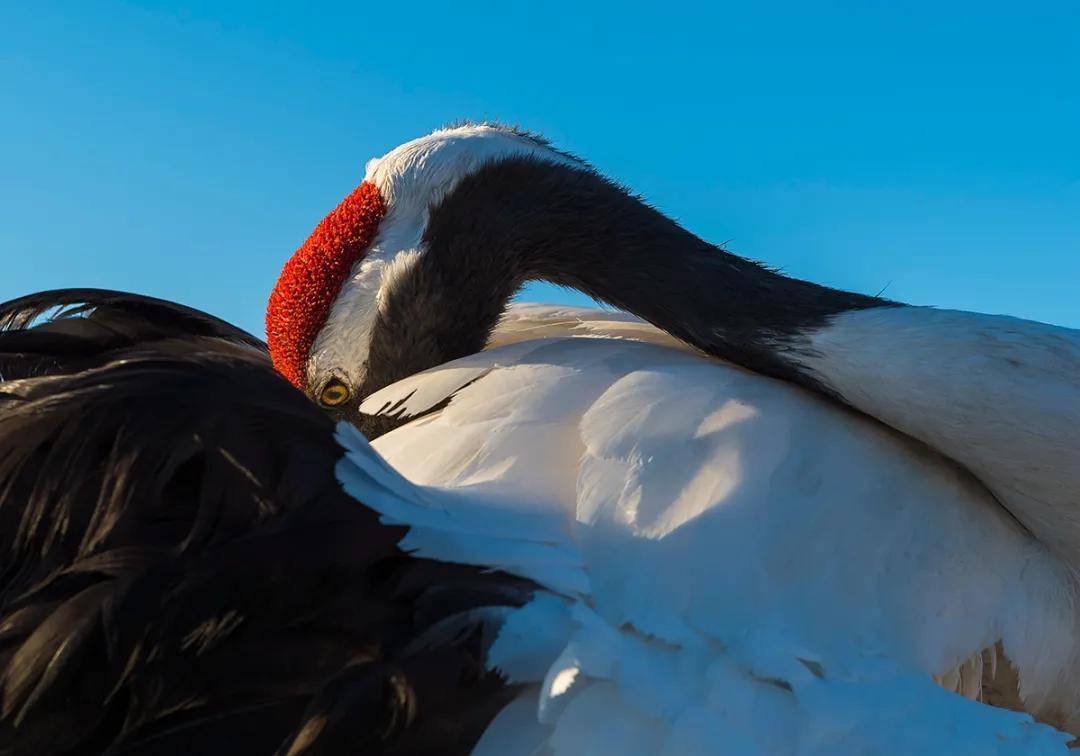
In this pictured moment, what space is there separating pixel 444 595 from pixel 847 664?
0.62 metres

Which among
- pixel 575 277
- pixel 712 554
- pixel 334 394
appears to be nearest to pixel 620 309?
pixel 575 277

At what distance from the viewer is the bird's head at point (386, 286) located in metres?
2.42

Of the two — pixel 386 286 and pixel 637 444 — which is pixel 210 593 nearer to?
pixel 637 444

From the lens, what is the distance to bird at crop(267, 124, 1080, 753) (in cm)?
155

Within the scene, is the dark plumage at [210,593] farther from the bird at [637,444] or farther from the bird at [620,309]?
the bird at [620,309]

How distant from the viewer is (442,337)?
2.49 m

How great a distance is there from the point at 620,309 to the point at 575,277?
6.1 inches

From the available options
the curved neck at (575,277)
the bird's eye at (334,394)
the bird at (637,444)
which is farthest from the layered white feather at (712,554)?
the bird's eye at (334,394)

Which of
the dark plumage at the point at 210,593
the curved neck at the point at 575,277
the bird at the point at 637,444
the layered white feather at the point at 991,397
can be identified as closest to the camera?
the dark plumage at the point at 210,593

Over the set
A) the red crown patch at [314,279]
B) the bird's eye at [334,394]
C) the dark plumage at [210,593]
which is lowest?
the dark plumage at [210,593]

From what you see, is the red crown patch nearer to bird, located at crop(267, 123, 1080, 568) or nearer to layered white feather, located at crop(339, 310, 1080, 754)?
bird, located at crop(267, 123, 1080, 568)

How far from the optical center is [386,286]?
7.95ft

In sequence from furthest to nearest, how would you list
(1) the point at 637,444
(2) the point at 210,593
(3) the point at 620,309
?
(3) the point at 620,309, (1) the point at 637,444, (2) the point at 210,593

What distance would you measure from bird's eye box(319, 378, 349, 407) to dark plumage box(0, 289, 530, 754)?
91 cm
